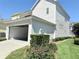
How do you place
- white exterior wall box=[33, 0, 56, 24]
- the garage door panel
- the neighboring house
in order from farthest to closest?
the garage door panel
white exterior wall box=[33, 0, 56, 24]
the neighboring house

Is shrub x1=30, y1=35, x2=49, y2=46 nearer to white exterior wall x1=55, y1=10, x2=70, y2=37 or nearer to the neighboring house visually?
the neighboring house

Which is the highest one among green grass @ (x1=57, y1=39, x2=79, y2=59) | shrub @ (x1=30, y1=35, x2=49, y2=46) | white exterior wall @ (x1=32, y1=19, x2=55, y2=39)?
white exterior wall @ (x1=32, y1=19, x2=55, y2=39)

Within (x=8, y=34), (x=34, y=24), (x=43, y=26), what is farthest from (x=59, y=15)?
(x=8, y=34)

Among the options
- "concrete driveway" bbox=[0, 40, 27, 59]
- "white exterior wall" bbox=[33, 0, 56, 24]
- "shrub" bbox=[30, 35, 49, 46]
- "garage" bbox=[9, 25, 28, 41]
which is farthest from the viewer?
"garage" bbox=[9, 25, 28, 41]

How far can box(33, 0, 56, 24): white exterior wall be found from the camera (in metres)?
22.9

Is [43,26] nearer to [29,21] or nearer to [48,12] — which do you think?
[29,21]

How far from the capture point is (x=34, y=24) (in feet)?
58.1

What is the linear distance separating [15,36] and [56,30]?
337 inches

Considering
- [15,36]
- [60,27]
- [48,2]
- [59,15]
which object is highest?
[48,2]

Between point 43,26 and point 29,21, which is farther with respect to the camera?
point 43,26

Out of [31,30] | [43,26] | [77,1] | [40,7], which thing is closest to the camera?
[31,30]

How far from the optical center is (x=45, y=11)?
23078mm

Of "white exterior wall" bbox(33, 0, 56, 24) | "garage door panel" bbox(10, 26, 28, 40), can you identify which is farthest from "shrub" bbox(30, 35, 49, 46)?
"garage door panel" bbox(10, 26, 28, 40)

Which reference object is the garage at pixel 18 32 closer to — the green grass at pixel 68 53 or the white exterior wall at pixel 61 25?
the white exterior wall at pixel 61 25
